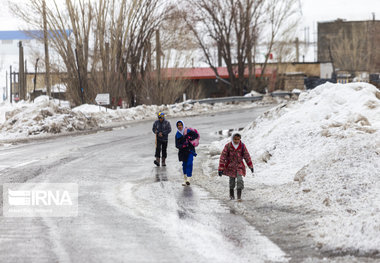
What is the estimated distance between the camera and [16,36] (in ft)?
459

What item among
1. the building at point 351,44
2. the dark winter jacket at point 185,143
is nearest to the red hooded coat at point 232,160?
the dark winter jacket at point 185,143

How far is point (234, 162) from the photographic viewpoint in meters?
10.1

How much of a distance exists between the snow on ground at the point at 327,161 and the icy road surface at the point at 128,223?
933 mm

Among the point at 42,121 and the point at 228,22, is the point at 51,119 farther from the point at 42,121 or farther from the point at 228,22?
the point at 228,22

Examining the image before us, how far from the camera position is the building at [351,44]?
86875 millimetres

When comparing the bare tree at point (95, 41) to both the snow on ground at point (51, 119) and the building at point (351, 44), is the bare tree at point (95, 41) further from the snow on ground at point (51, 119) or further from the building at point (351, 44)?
the building at point (351, 44)

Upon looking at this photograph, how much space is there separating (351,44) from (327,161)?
85.8 metres

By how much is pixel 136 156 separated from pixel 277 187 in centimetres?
669

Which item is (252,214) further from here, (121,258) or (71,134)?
(71,134)

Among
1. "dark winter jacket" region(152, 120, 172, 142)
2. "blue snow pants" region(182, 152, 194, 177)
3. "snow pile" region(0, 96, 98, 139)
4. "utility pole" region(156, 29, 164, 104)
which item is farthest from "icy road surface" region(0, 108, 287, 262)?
"utility pole" region(156, 29, 164, 104)

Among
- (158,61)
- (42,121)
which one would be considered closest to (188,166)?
(42,121)

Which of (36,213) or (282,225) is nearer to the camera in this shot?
(282,225)

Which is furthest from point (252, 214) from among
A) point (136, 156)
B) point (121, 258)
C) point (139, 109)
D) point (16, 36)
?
point (16, 36)

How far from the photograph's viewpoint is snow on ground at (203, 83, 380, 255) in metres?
7.20
